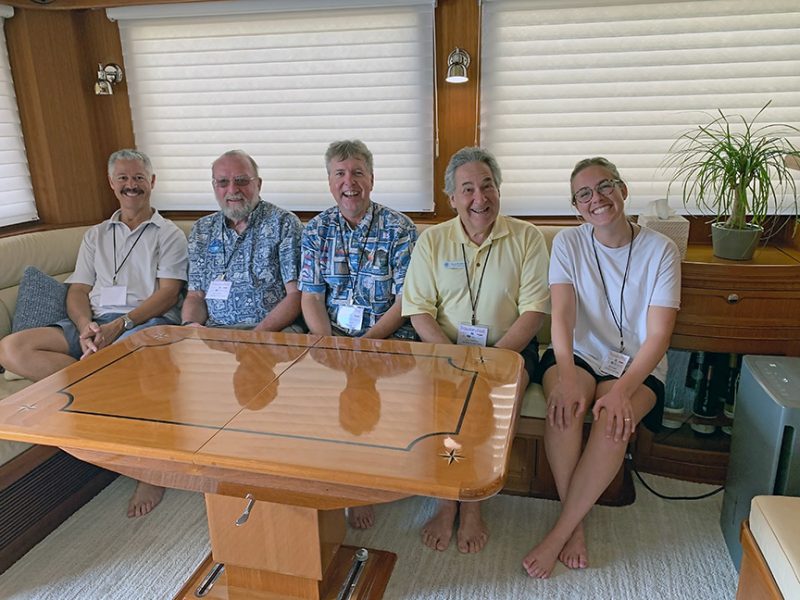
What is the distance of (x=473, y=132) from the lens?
3018mm

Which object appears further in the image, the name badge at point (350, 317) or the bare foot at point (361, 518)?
the name badge at point (350, 317)

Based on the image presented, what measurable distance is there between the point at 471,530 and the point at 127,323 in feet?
5.67

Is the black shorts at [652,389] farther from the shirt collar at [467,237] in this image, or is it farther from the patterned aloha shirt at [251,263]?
the patterned aloha shirt at [251,263]

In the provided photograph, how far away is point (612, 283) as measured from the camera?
84.1 inches

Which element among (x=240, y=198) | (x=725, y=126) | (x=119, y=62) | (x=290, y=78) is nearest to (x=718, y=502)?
(x=725, y=126)

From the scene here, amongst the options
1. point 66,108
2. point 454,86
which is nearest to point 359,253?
point 454,86

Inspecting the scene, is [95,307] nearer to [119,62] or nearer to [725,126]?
[119,62]

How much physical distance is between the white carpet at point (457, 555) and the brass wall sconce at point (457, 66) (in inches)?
74.2

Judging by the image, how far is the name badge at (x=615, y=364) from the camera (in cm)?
211

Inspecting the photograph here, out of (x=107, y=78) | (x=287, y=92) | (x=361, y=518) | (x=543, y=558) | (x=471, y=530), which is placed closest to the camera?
(x=543, y=558)

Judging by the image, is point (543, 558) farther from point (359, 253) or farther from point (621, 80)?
point (621, 80)

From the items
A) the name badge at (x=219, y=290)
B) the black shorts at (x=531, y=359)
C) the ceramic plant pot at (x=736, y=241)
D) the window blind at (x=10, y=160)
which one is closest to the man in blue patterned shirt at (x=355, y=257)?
the name badge at (x=219, y=290)

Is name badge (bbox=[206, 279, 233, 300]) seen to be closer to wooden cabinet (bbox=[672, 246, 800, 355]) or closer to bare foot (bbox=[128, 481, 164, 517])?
bare foot (bbox=[128, 481, 164, 517])

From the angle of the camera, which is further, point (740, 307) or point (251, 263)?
point (251, 263)
